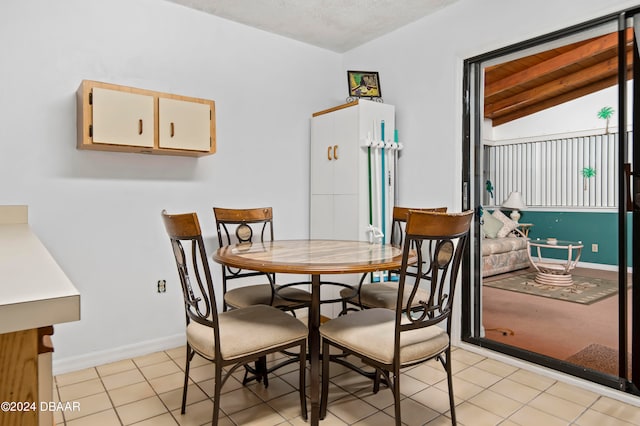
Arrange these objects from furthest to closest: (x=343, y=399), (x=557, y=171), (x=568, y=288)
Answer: (x=568, y=288) → (x=557, y=171) → (x=343, y=399)

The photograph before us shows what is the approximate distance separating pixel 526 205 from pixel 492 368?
4.31 feet

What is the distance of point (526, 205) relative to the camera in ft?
10.4

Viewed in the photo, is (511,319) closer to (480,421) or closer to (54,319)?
(480,421)

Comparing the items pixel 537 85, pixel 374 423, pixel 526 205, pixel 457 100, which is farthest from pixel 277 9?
pixel 374 423

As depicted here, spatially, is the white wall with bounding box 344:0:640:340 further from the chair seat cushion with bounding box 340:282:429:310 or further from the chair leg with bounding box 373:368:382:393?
the chair leg with bounding box 373:368:382:393

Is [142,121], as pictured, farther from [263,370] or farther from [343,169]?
[263,370]

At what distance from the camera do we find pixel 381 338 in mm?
1711

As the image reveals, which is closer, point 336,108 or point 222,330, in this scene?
point 222,330

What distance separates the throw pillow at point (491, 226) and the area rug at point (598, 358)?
1.04 meters

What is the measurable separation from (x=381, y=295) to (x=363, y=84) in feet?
6.20

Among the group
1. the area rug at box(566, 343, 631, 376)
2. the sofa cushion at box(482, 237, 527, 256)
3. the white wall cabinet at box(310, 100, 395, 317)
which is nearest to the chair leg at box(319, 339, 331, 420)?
the white wall cabinet at box(310, 100, 395, 317)

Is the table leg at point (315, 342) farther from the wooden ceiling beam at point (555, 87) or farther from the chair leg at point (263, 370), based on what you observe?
the wooden ceiling beam at point (555, 87)

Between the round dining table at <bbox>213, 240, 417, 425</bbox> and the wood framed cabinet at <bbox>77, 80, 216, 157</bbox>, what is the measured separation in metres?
0.90

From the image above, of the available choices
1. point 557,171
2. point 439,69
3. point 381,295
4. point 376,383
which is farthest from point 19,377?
point 557,171
